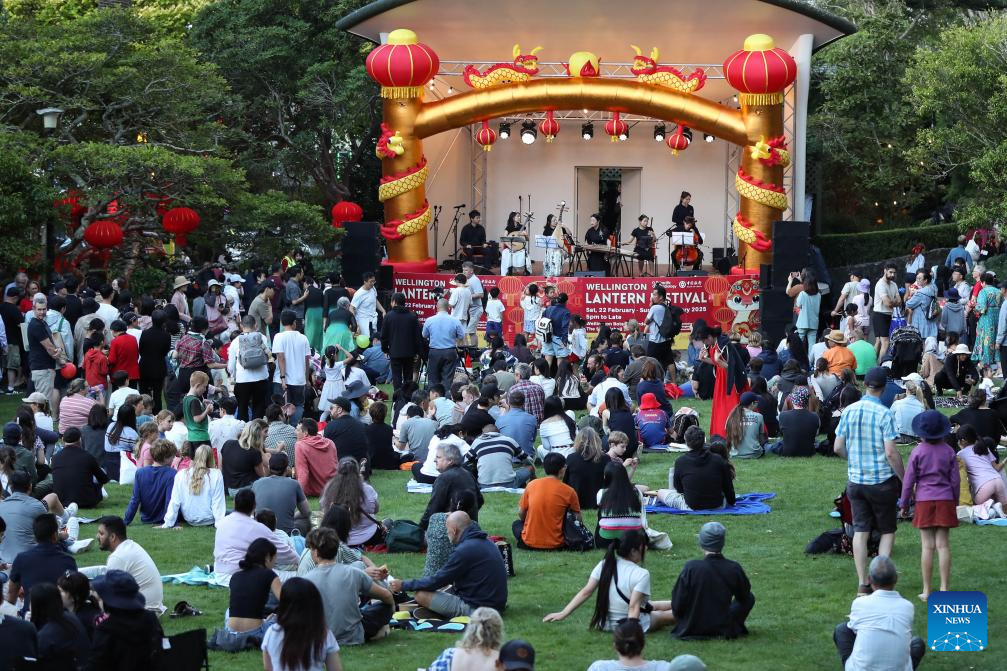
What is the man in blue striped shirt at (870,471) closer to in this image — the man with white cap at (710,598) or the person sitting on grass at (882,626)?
the man with white cap at (710,598)

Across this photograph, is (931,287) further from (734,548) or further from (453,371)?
(734,548)

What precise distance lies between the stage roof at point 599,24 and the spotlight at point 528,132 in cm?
160

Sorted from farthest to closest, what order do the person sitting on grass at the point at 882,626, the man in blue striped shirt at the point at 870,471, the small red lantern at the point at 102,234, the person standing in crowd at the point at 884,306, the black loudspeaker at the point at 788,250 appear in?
1. the black loudspeaker at the point at 788,250
2. the small red lantern at the point at 102,234
3. the person standing in crowd at the point at 884,306
4. the man in blue striped shirt at the point at 870,471
5. the person sitting on grass at the point at 882,626

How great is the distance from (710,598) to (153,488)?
5029 millimetres

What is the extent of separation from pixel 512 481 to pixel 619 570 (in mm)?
4335

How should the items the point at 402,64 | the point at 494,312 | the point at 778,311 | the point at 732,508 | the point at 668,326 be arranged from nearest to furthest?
the point at 732,508, the point at 668,326, the point at 494,312, the point at 778,311, the point at 402,64

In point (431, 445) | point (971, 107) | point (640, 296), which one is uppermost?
point (971, 107)

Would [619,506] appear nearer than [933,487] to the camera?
No

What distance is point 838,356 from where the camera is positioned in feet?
54.1

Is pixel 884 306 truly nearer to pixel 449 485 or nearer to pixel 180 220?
pixel 449 485

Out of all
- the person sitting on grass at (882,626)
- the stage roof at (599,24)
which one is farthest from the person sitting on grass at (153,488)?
the stage roof at (599,24)

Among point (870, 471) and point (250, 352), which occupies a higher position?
point (250, 352)

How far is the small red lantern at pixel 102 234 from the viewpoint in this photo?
21.4 m

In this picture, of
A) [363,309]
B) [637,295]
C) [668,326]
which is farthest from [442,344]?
[637,295]
